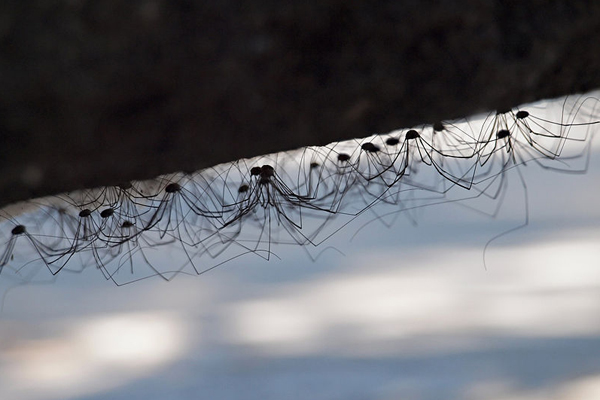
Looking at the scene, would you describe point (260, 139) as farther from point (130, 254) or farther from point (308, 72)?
point (130, 254)

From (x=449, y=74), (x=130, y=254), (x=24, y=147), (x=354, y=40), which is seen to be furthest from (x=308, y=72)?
(x=130, y=254)

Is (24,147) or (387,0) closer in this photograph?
(24,147)

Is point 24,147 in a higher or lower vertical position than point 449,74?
lower

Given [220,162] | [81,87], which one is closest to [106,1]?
[81,87]

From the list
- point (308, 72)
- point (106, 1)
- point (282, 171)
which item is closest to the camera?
point (106, 1)

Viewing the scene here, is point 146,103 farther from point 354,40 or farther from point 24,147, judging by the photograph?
point 354,40

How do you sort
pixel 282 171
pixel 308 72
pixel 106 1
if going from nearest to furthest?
pixel 106 1 → pixel 308 72 → pixel 282 171
